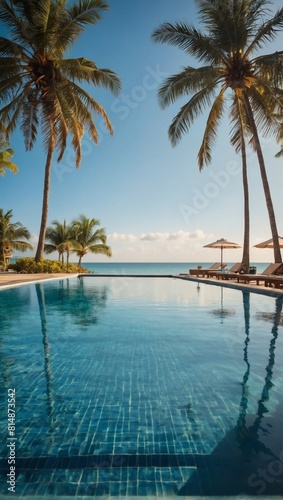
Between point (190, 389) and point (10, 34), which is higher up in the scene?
point (10, 34)

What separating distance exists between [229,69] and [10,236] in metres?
22.1

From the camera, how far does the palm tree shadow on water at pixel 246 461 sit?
7.55ft

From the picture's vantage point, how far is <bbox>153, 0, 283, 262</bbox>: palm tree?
14.6 m

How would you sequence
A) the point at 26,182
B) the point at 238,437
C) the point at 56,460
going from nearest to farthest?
1. the point at 56,460
2. the point at 238,437
3. the point at 26,182

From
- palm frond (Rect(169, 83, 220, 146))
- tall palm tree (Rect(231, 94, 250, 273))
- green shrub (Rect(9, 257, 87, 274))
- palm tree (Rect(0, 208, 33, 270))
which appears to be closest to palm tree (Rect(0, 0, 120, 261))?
palm frond (Rect(169, 83, 220, 146))

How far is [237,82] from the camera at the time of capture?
50.6ft

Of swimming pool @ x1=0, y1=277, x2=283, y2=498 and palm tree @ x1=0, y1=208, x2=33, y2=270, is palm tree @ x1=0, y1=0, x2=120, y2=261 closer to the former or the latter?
swimming pool @ x1=0, y1=277, x2=283, y2=498

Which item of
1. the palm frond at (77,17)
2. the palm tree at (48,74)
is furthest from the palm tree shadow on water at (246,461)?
the palm frond at (77,17)

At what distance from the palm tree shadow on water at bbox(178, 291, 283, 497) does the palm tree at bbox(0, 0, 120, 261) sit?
1522 centimetres

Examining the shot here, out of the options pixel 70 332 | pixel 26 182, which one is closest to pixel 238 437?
pixel 70 332

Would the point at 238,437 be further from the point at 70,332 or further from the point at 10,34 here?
the point at 10,34

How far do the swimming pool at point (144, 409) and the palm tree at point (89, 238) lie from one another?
23369mm

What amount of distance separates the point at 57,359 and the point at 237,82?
1493cm

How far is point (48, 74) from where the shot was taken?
16875 mm
